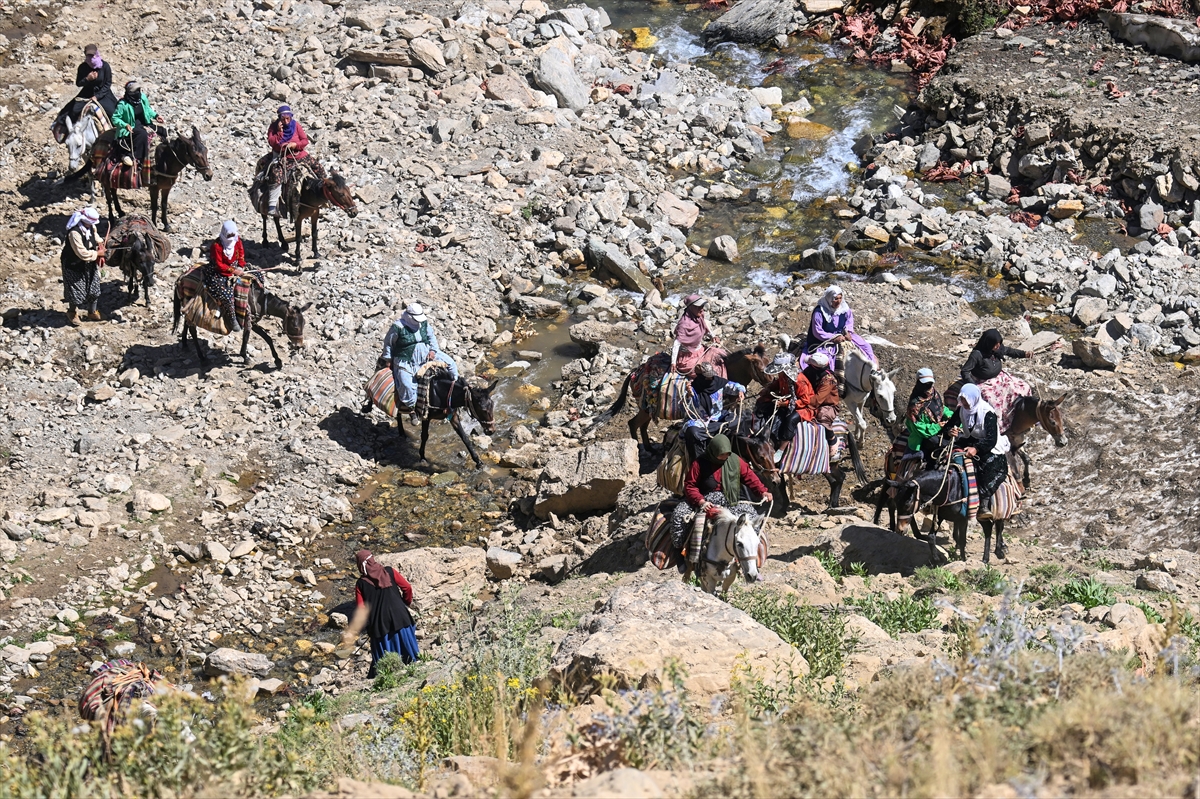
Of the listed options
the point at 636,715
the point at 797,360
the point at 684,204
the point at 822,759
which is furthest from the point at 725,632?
the point at 684,204

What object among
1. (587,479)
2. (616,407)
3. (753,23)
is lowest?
(587,479)

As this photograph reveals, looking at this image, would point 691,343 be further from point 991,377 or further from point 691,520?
point 691,520

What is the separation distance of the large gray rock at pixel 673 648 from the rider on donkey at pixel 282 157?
1063cm

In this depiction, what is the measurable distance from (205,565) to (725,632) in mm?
6740

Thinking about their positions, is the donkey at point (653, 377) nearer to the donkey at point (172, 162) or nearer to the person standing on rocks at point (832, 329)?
the person standing on rocks at point (832, 329)

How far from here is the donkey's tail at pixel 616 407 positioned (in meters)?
13.4

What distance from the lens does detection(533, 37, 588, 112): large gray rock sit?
20984 millimetres

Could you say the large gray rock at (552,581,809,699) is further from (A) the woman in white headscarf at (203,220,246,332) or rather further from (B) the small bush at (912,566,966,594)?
(A) the woman in white headscarf at (203,220,246,332)

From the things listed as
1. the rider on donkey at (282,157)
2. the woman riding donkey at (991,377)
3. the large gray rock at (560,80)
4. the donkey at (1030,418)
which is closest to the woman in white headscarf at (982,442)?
the donkey at (1030,418)

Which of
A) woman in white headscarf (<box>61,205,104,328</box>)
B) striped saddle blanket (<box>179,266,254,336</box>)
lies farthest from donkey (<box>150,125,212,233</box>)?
striped saddle blanket (<box>179,266,254,336</box>)

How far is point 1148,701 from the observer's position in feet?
15.7

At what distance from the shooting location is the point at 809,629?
7695 mm

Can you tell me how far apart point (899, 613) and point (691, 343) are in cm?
490

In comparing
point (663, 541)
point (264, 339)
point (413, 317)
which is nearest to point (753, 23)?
point (264, 339)
